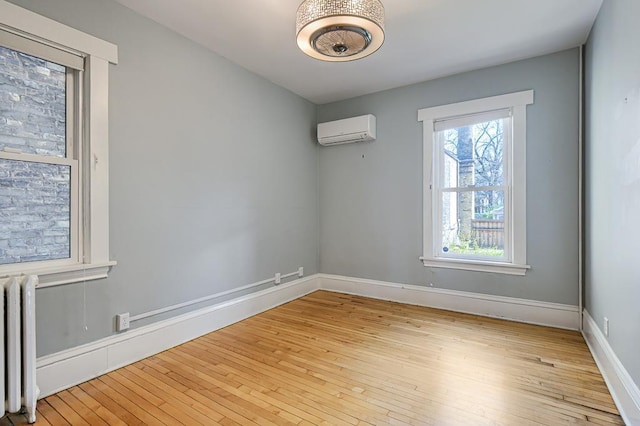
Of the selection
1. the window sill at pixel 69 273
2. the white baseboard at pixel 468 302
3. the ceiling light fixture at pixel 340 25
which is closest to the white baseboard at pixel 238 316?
the white baseboard at pixel 468 302

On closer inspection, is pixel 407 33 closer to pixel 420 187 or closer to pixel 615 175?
pixel 420 187

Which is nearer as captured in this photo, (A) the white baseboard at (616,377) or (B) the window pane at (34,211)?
(A) the white baseboard at (616,377)

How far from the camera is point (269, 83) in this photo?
12.3 ft

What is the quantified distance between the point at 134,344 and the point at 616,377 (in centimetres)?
323

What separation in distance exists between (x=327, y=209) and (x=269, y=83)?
5.98 feet

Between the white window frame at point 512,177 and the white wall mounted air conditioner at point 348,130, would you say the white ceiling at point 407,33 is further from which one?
the white wall mounted air conditioner at point 348,130

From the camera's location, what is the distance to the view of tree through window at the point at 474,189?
341 centimetres

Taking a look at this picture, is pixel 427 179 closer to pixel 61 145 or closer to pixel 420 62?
pixel 420 62

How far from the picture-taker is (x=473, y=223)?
3.56 metres

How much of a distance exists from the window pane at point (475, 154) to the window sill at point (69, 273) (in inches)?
135

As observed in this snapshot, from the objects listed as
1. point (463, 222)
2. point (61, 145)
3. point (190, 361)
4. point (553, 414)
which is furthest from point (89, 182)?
point (463, 222)

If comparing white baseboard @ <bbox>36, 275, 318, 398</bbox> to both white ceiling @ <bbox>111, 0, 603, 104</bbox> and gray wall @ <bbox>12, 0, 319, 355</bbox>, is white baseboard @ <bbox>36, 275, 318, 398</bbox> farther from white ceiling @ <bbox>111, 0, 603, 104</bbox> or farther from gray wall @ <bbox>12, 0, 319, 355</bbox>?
white ceiling @ <bbox>111, 0, 603, 104</bbox>

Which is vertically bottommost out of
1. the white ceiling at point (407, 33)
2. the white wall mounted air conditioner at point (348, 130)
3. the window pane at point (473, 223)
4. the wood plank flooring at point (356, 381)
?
the wood plank flooring at point (356, 381)

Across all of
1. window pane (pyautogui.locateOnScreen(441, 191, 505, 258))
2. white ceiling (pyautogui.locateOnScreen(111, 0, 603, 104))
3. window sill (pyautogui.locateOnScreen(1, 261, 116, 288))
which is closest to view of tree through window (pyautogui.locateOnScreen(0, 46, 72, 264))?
window sill (pyautogui.locateOnScreen(1, 261, 116, 288))
